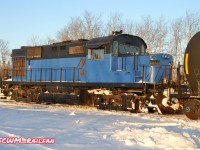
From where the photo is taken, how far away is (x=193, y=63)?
10.7 metres

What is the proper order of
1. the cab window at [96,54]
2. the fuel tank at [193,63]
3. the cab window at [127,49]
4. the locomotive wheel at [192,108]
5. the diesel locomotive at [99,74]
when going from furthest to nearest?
the cab window at [96,54], the cab window at [127,49], the diesel locomotive at [99,74], the locomotive wheel at [192,108], the fuel tank at [193,63]

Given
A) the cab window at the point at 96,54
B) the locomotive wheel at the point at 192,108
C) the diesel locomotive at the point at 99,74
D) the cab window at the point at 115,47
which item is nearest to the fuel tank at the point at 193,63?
the locomotive wheel at the point at 192,108

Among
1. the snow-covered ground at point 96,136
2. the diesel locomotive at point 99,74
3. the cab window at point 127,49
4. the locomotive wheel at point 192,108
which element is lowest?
A: the snow-covered ground at point 96,136

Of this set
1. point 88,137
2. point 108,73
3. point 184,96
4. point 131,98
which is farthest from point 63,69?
point 88,137

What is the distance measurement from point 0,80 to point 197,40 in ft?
55.9

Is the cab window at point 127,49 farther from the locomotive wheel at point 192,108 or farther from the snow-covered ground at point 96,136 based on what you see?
the snow-covered ground at point 96,136

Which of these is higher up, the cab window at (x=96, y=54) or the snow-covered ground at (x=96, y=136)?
the cab window at (x=96, y=54)

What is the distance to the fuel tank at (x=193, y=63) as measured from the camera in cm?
1065

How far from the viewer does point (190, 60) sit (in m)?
10.9

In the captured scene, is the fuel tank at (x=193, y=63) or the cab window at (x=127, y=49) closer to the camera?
the fuel tank at (x=193, y=63)

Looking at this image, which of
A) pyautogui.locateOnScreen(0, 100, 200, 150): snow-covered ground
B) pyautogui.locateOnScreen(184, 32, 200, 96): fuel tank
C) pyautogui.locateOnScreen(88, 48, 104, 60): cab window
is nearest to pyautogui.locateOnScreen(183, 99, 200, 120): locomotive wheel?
pyautogui.locateOnScreen(184, 32, 200, 96): fuel tank

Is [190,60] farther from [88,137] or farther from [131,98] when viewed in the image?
[88,137]

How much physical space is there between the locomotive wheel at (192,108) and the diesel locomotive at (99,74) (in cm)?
115

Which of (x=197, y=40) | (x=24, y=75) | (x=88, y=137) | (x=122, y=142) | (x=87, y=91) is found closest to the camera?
(x=122, y=142)
